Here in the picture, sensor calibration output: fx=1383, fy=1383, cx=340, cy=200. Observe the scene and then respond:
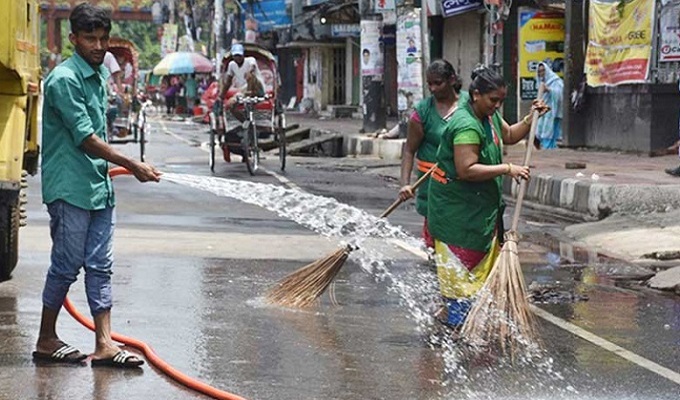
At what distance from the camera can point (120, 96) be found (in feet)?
84.0

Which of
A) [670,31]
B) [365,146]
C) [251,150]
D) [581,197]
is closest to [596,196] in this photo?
[581,197]

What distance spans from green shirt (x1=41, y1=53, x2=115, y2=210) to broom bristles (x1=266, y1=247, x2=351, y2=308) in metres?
2.31

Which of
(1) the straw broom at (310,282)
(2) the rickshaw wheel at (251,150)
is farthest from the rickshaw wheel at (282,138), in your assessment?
(1) the straw broom at (310,282)

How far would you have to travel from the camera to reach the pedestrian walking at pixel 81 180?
6812mm

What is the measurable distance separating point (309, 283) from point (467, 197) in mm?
1575

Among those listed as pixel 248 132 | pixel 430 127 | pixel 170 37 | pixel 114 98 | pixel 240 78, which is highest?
pixel 170 37

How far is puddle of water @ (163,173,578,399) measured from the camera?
22.5 ft

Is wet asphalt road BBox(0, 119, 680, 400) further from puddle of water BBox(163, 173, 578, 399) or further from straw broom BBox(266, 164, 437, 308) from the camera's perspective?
straw broom BBox(266, 164, 437, 308)

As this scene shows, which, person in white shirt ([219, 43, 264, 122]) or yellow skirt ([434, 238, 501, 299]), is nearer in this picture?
yellow skirt ([434, 238, 501, 299])

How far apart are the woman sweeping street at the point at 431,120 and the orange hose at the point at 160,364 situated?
97.5 inches

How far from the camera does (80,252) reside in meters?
6.92

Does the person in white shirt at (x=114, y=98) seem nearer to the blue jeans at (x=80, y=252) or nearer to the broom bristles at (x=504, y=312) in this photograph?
the broom bristles at (x=504, y=312)

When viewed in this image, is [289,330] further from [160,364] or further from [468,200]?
[160,364]

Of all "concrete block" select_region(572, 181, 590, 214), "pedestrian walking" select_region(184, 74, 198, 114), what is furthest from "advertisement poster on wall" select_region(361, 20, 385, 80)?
"pedestrian walking" select_region(184, 74, 198, 114)
